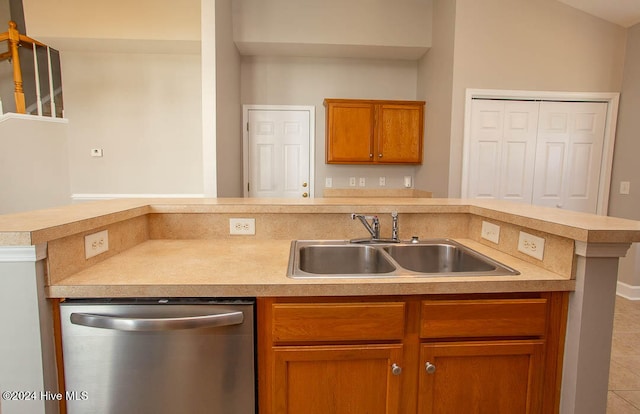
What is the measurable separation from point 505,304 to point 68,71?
587cm

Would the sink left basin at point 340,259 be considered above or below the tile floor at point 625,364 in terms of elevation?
above

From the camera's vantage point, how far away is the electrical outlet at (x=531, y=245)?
3.83ft

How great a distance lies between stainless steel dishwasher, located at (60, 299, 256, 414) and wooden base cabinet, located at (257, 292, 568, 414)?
112mm

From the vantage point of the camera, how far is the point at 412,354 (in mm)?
1050

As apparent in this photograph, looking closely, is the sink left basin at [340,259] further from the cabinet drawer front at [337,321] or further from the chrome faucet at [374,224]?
the cabinet drawer front at [337,321]

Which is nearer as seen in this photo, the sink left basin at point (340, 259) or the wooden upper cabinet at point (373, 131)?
the sink left basin at point (340, 259)

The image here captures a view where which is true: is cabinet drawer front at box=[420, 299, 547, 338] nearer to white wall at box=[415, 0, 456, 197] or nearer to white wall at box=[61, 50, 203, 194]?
white wall at box=[415, 0, 456, 197]

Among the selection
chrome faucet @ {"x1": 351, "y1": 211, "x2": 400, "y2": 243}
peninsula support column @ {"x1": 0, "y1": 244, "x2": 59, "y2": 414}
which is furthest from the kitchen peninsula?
chrome faucet @ {"x1": 351, "y1": 211, "x2": 400, "y2": 243}

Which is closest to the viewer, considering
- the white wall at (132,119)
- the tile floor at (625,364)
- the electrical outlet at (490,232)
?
the electrical outlet at (490,232)

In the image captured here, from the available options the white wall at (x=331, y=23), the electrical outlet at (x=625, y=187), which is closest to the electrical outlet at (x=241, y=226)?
the white wall at (x=331, y=23)

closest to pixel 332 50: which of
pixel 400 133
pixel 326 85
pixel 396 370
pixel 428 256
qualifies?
pixel 326 85

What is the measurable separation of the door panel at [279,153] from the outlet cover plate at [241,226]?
254cm

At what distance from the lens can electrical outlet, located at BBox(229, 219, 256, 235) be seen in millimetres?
1574

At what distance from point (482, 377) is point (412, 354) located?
0.26m
